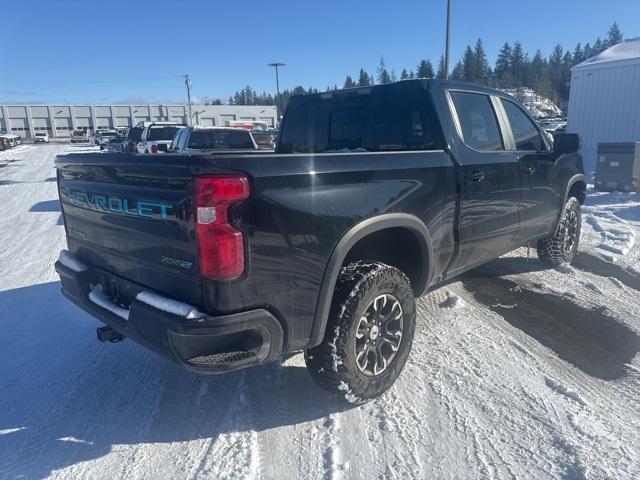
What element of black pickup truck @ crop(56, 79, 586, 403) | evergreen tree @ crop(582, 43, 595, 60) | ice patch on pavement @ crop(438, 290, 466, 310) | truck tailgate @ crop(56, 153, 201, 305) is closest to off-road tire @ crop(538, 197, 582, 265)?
black pickup truck @ crop(56, 79, 586, 403)

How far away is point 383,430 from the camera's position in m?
2.66

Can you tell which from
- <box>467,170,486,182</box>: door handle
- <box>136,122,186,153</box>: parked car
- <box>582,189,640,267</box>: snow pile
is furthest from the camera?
<box>136,122,186,153</box>: parked car

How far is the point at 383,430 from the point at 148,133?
17.1 metres

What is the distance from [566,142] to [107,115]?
104157mm

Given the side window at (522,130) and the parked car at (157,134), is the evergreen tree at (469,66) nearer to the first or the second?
the parked car at (157,134)

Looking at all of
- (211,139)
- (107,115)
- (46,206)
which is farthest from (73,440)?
(107,115)

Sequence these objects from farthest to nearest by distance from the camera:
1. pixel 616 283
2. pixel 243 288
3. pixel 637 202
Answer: pixel 637 202
pixel 616 283
pixel 243 288

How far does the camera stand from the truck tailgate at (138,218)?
2.23 metres

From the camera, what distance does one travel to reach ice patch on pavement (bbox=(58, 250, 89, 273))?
10.0ft

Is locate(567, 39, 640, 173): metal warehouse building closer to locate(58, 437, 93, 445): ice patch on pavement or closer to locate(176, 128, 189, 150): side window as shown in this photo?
locate(176, 128, 189, 150): side window

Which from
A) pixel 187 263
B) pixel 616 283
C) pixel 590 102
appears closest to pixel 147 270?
pixel 187 263

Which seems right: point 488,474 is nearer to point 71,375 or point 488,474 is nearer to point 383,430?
point 383,430

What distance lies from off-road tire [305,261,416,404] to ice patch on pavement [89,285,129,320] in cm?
108

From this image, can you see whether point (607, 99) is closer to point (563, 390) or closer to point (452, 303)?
point (452, 303)
